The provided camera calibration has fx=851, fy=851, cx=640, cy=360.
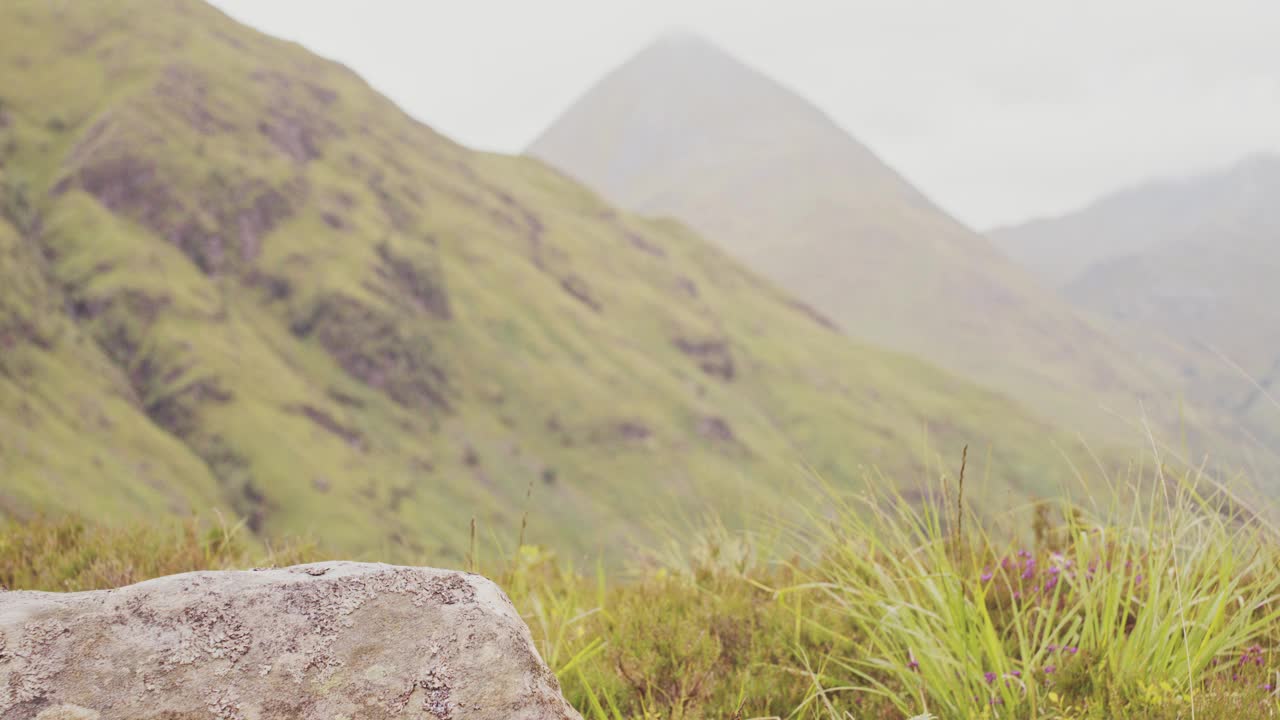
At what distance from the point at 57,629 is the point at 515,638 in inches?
65.0

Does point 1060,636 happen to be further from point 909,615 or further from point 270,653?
point 270,653

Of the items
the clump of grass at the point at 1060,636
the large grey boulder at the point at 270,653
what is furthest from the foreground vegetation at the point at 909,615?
the large grey boulder at the point at 270,653

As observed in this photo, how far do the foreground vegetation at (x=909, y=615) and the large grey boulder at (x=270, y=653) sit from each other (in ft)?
2.29

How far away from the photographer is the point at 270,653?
3113 millimetres

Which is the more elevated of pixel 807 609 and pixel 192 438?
pixel 807 609

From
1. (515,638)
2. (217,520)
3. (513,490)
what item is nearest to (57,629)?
(515,638)

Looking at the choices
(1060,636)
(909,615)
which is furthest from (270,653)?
(1060,636)

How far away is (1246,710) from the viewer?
11.3 ft

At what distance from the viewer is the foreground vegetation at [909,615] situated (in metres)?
3.83

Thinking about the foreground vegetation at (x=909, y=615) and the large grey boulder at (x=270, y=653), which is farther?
the foreground vegetation at (x=909, y=615)

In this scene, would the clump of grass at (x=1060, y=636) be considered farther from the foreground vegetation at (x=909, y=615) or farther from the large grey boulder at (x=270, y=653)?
the large grey boulder at (x=270, y=653)

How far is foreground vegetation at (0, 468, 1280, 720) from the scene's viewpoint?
383 cm

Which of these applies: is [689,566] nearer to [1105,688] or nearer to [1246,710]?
[1105,688]

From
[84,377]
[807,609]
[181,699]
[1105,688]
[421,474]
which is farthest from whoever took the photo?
[421,474]
